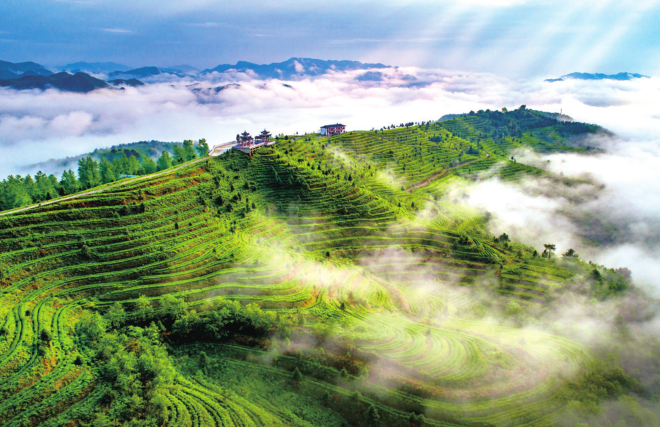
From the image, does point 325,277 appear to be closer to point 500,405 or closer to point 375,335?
point 375,335

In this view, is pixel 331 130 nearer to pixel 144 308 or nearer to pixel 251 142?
pixel 251 142

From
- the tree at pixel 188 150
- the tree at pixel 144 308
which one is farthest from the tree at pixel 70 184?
the tree at pixel 144 308

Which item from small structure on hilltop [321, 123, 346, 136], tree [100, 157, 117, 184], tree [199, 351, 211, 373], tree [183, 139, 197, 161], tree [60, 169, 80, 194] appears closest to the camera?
tree [199, 351, 211, 373]

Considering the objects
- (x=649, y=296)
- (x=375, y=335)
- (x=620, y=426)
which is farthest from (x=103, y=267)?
(x=649, y=296)

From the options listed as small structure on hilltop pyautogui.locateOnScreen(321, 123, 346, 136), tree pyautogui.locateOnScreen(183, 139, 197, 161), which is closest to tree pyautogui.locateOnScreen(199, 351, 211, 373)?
tree pyautogui.locateOnScreen(183, 139, 197, 161)

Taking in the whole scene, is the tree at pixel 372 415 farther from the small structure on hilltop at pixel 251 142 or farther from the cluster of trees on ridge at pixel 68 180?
the small structure on hilltop at pixel 251 142

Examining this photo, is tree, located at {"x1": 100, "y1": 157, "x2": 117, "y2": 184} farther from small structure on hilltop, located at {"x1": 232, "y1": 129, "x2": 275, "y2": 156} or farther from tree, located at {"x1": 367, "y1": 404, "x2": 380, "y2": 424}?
tree, located at {"x1": 367, "y1": 404, "x2": 380, "y2": 424}
